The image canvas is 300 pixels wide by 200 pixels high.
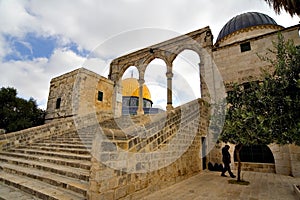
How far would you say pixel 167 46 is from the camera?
13000mm

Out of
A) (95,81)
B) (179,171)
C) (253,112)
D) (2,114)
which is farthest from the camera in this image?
(95,81)

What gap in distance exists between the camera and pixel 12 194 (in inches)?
123

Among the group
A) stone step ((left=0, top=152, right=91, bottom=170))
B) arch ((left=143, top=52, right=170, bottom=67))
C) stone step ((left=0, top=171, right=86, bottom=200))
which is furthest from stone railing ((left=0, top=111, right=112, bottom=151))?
arch ((left=143, top=52, right=170, bottom=67))

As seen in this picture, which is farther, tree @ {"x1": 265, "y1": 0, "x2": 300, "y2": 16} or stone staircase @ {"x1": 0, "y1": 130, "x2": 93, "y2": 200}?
tree @ {"x1": 265, "y1": 0, "x2": 300, "y2": 16}

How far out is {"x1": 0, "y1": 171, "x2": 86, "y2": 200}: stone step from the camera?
2.86m

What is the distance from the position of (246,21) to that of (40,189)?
542 inches

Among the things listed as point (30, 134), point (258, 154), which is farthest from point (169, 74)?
point (30, 134)

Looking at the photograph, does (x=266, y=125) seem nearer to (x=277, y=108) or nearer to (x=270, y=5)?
(x=277, y=108)

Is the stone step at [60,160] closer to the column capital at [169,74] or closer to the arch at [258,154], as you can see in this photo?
the arch at [258,154]

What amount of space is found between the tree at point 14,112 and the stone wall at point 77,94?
1.27m

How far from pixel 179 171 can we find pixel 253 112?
2741 millimetres

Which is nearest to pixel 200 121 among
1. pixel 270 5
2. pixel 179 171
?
pixel 179 171

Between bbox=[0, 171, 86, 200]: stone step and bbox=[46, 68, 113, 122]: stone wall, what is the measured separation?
7.71 m

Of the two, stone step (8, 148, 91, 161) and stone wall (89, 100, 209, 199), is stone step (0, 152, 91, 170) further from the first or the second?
stone wall (89, 100, 209, 199)
